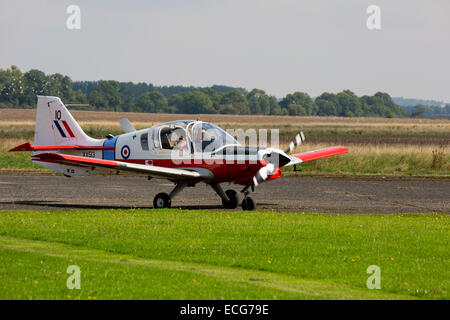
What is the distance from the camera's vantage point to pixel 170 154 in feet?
68.5

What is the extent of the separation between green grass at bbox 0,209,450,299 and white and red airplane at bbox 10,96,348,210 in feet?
5.85

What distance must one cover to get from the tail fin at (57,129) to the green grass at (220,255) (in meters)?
4.84

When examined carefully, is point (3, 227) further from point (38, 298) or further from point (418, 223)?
point (418, 223)

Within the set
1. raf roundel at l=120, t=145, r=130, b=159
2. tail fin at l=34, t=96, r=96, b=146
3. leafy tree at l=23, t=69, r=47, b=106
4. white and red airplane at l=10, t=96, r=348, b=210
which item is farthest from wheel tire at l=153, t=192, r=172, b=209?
leafy tree at l=23, t=69, r=47, b=106

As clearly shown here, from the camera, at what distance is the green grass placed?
393 inches

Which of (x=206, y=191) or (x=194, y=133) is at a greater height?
(x=194, y=133)

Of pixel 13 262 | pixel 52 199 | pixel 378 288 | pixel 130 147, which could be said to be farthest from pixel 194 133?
pixel 378 288

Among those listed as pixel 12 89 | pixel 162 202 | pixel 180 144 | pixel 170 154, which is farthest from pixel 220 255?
pixel 12 89

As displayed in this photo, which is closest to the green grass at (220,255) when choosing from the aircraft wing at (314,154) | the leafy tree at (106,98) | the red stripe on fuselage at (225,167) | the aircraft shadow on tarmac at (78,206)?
the red stripe on fuselage at (225,167)

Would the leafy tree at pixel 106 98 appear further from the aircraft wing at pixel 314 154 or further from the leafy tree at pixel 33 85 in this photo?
the aircraft wing at pixel 314 154
